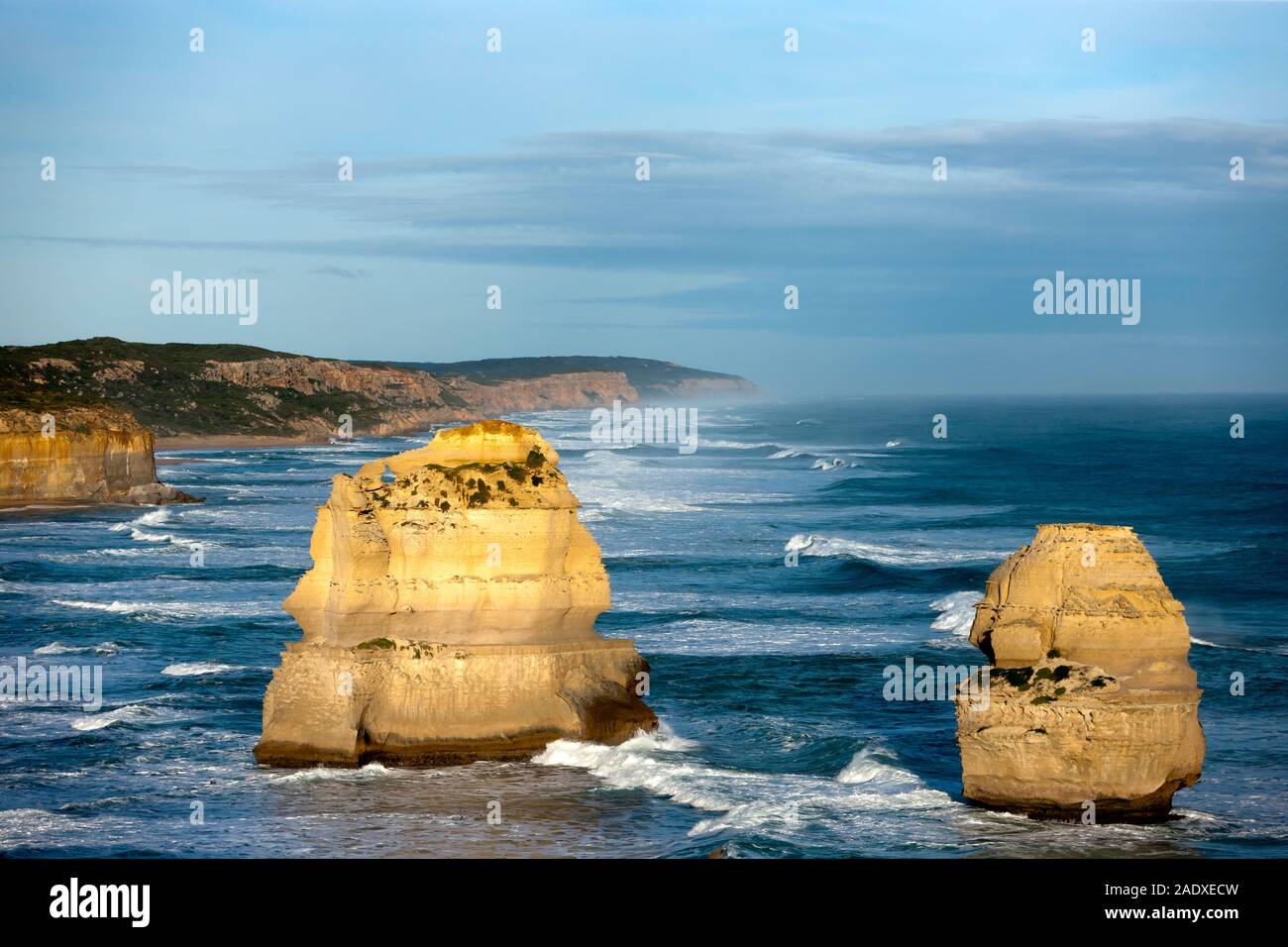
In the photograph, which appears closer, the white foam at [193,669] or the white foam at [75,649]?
the white foam at [193,669]

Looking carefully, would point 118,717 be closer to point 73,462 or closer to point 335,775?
point 335,775

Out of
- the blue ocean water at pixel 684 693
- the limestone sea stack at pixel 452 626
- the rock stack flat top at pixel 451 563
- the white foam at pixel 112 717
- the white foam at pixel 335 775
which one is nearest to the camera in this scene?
the blue ocean water at pixel 684 693

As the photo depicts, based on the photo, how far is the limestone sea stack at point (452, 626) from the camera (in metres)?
29.4

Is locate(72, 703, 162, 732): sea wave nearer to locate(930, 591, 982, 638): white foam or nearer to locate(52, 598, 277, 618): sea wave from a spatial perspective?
locate(52, 598, 277, 618): sea wave

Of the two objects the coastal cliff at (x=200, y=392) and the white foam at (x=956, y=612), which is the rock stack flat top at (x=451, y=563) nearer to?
the white foam at (x=956, y=612)

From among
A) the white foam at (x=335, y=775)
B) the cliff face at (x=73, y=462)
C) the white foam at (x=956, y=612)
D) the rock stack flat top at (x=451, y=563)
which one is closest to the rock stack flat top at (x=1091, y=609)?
the rock stack flat top at (x=451, y=563)

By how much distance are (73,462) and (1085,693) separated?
234 ft

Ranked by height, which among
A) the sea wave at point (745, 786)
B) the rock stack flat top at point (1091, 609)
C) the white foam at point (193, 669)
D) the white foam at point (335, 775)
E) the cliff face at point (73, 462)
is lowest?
the sea wave at point (745, 786)

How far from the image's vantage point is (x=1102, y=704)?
79.8 ft

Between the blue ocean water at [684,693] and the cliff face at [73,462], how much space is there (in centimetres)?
391
